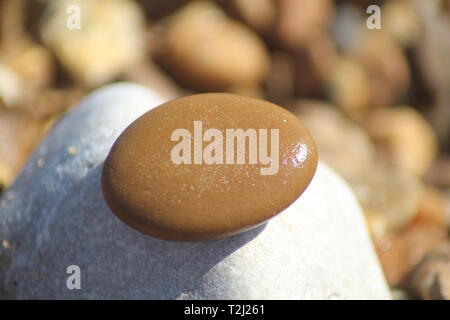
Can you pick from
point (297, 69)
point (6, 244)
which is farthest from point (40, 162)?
point (297, 69)

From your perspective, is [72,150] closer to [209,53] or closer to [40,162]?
[40,162]

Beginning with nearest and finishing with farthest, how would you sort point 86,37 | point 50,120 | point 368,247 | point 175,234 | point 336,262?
point 175,234
point 336,262
point 368,247
point 50,120
point 86,37

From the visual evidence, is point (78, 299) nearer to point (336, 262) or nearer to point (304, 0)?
point (336, 262)

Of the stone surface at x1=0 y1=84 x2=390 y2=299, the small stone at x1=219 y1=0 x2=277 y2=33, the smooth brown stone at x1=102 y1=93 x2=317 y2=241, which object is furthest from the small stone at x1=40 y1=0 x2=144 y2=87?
the smooth brown stone at x1=102 y1=93 x2=317 y2=241

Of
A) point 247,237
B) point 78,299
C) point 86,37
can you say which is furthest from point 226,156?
point 86,37

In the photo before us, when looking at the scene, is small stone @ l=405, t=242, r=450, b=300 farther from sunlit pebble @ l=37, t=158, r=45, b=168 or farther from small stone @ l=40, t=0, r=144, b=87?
small stone @ l=40, t=0, r=144, b=87

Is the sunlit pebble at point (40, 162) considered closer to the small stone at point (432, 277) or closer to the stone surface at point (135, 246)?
the stone surface at point (135, 246)
